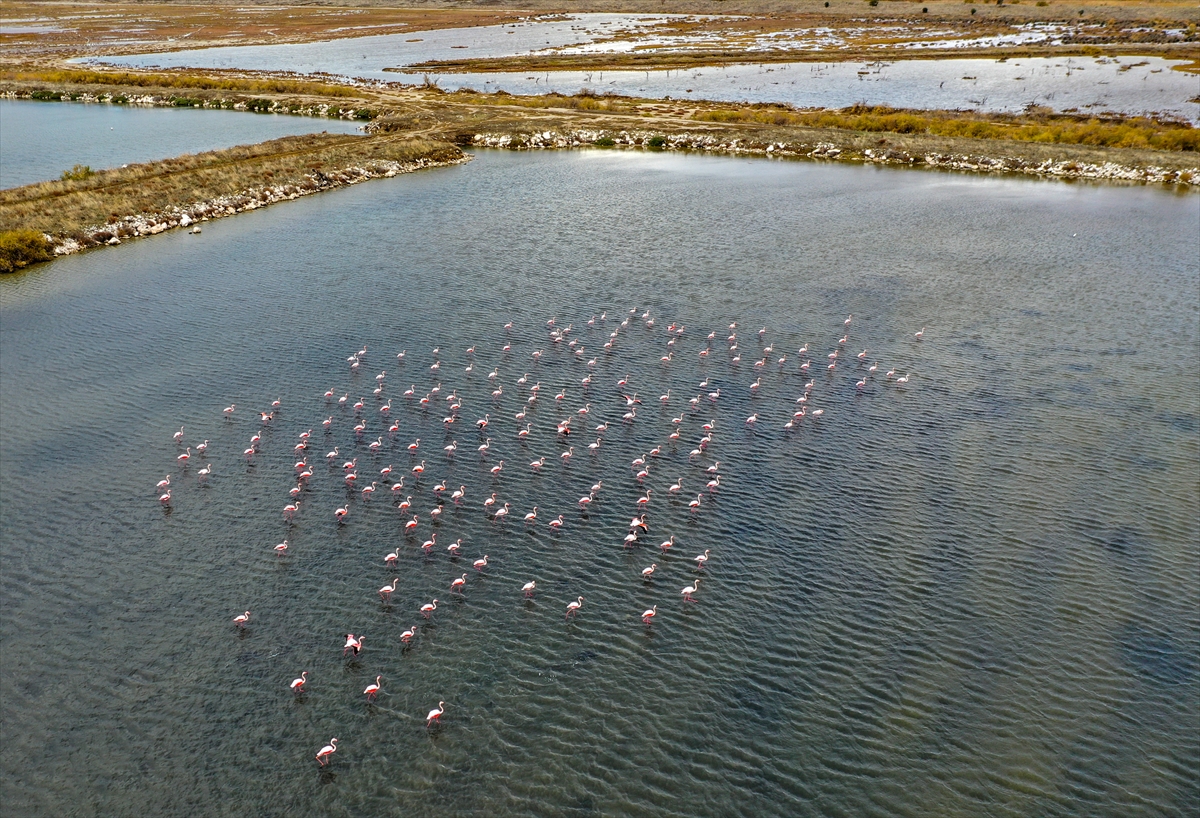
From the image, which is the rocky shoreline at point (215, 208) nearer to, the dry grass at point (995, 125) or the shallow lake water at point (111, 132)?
the shallow lake water at point (111, 132)

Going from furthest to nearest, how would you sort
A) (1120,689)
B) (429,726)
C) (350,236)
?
(350,236) < (1120,689) < (429,726)

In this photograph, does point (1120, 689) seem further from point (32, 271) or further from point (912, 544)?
point (32, 271)

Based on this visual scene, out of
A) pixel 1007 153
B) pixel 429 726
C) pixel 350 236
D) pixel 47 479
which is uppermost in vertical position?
pixel 1007 153

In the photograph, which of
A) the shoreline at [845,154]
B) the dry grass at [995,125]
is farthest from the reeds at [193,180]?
the dry grass at [995,125]

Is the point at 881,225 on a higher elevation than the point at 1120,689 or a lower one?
higher

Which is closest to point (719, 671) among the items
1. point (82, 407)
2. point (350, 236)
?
point (82, 407)

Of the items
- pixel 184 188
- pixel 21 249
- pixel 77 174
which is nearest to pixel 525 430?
pixel 21 249

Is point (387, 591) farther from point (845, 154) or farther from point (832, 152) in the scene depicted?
point (845, 154)

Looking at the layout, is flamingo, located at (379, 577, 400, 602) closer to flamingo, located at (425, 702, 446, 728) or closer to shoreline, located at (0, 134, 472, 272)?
flamingo, located at (425, 702, 446, 728)
